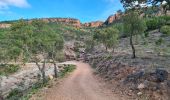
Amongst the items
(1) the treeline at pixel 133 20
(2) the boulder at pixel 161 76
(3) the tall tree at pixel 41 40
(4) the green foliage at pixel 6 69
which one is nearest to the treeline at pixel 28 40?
(3) the tall tree at pixel 41 40

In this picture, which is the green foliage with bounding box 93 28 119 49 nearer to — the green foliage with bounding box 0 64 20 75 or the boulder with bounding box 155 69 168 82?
the green foliage with bounding box 0 64 20 75

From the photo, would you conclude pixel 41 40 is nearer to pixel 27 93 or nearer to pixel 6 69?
pixel 27 93

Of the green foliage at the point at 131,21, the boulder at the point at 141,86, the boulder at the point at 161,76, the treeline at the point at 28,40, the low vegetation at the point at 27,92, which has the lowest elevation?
the low vegetation at the point at 27,92

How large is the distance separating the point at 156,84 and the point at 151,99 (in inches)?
110

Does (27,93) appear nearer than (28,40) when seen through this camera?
Yes

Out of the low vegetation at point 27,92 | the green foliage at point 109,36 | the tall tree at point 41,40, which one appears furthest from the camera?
the green foliage at point 109,36

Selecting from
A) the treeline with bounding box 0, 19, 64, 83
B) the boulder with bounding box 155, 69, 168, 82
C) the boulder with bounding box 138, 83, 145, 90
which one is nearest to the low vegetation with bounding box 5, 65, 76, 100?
the treeline with bounding box 0, 19, 64, 83

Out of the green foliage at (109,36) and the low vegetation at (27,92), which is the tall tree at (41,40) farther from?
the green foliage at (109,36)

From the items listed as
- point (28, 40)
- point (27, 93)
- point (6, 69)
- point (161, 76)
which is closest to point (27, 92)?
point (27, 93)

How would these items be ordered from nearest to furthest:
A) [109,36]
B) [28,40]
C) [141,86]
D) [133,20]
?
1. [141,86]
2. [28,40]
3. [133,20]
4. [109,36]

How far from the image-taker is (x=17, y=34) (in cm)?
4550

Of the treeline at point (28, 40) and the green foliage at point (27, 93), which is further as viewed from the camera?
the treeline at point (28, 40)

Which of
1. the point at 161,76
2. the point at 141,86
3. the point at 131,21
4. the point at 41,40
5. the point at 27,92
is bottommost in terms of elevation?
the point at 27,92

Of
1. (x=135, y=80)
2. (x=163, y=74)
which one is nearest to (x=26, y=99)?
(x=135, y=80)
